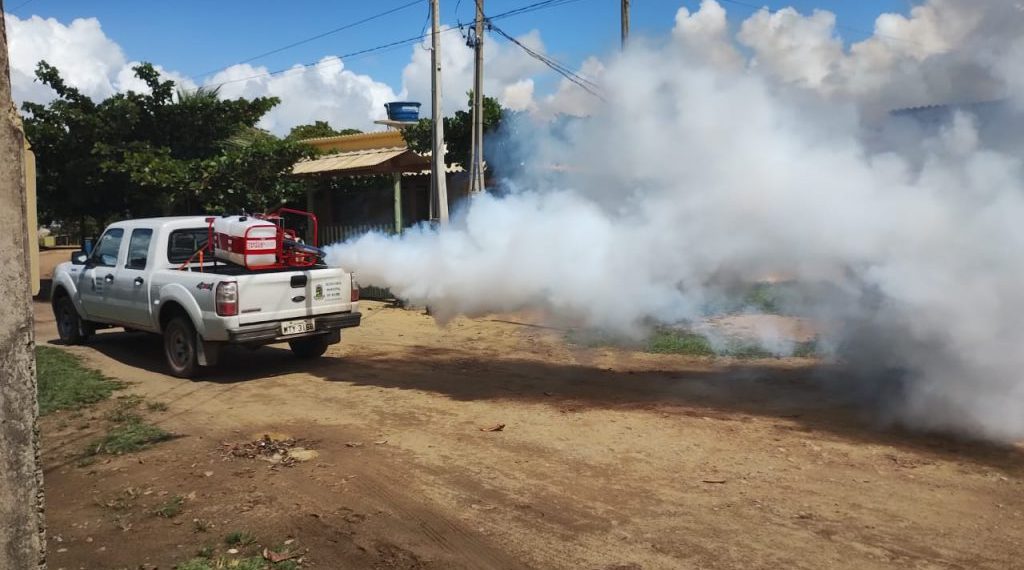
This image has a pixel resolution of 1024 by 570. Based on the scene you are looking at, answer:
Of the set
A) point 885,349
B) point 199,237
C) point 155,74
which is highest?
point 155,74

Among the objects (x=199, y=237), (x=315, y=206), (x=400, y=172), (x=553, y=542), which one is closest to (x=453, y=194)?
(x=400, y=172)

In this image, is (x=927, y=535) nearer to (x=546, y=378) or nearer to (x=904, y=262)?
(x=904, y=262)

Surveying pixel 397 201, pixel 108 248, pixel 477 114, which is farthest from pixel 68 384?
pixel 397 201

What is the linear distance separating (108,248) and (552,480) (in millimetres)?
7915

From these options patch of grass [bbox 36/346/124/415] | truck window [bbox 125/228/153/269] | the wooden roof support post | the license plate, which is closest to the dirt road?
patch of grass [bbox 36/346/124/415]

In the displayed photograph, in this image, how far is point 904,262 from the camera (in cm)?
584

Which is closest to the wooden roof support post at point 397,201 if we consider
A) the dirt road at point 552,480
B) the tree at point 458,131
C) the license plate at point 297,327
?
the tree at point 458,131

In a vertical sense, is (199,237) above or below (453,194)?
below

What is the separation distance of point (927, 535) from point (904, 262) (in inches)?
93.6

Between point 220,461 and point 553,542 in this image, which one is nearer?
point 553,542

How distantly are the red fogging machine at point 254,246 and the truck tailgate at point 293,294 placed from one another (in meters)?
0.34

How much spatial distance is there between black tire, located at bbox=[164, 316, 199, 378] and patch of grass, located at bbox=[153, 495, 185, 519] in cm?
394

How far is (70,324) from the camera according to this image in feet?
36.6

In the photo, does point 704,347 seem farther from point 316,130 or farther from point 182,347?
point 316,130
